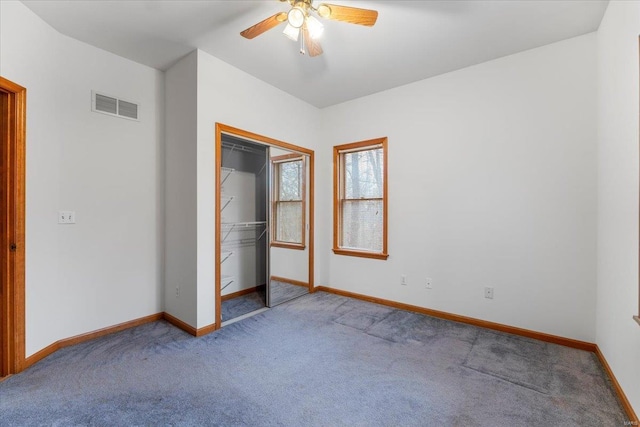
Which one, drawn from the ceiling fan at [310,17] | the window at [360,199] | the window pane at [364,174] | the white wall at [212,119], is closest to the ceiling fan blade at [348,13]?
the ceiling fan at [310,17]

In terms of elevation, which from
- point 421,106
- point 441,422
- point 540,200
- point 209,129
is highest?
point 421,106

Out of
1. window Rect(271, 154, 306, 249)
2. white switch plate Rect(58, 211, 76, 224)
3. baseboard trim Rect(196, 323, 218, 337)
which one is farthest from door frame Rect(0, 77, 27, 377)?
window Rect(271, 154, 306, 249)

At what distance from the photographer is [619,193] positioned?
1.97 m

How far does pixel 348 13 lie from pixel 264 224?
290 cm

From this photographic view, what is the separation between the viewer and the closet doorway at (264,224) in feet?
12.8

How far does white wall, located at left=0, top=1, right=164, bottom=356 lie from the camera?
2312 mm

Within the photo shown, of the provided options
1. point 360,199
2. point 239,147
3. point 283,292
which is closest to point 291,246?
point 283,292

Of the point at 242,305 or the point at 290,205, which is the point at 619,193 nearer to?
the point at 290,205

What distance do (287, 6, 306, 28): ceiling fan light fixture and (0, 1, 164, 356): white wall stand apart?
2.09 meters

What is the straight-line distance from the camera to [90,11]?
2.29m

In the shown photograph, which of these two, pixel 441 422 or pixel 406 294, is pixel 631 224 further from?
pixel 406 294

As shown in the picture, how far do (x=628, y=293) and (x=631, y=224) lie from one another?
0.44m

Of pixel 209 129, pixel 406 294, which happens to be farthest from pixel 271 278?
pixel 209 129

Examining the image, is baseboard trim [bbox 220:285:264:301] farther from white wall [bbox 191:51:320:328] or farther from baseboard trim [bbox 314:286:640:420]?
baseboard trim [bbox 314:286:640:420]
